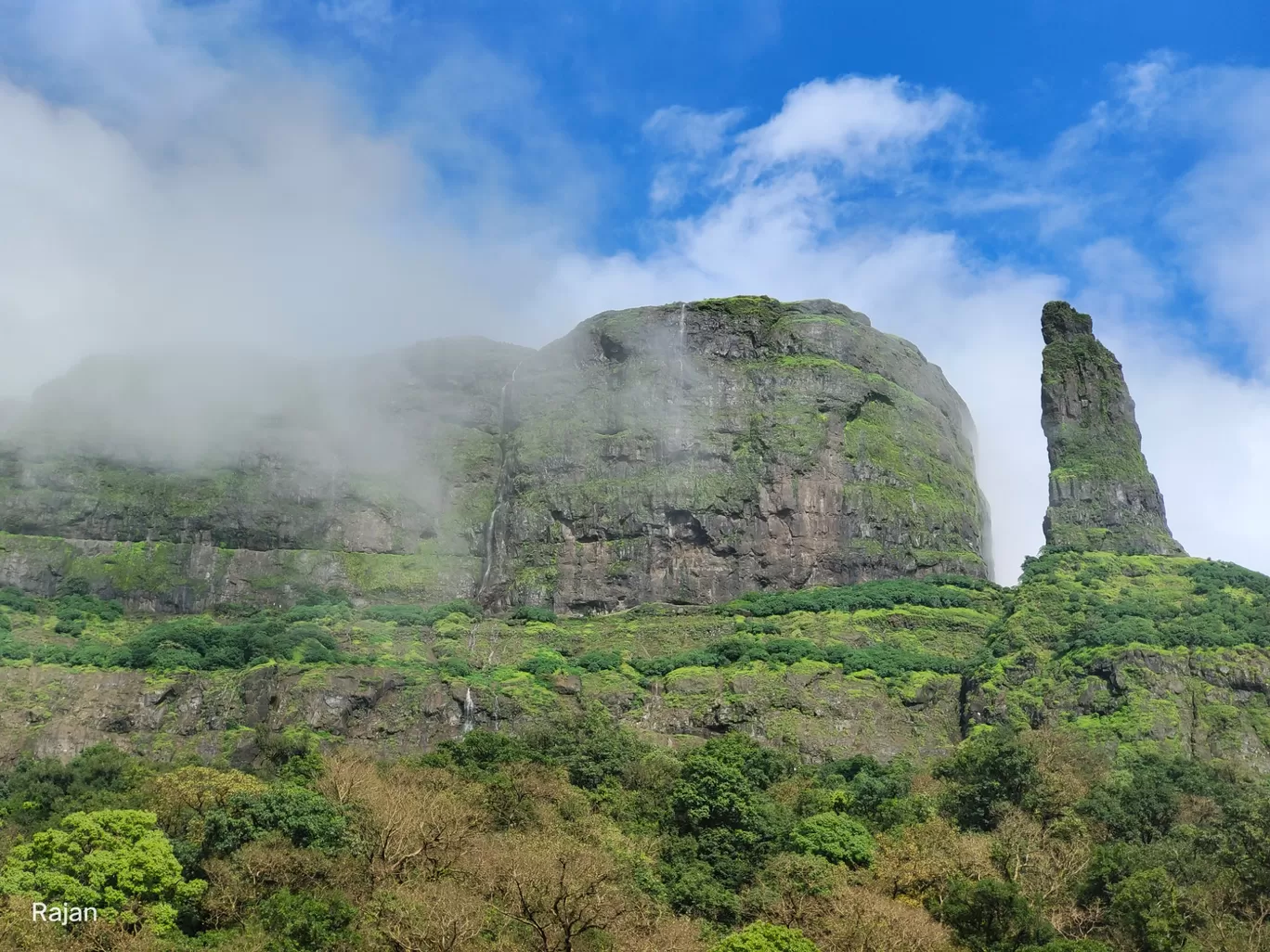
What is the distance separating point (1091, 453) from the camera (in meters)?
153

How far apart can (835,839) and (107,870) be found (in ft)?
121

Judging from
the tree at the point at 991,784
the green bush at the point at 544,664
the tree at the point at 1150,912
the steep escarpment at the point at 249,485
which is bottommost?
the tree at the point at 1150,912

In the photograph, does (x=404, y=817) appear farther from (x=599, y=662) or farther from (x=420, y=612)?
(x=420, y=612)

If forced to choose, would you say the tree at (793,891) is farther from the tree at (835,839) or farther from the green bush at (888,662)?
the green bush at (888,662)

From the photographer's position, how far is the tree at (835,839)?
76250mm

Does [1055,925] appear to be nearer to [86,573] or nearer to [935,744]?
[935,744]

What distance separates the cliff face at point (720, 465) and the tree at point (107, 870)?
266 ft

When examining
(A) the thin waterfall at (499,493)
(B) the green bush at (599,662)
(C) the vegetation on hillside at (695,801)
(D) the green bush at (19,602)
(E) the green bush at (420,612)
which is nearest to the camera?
(C) the vegetation on hillside at (695,801)

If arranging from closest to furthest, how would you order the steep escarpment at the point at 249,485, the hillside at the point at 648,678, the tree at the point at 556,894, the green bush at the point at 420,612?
the tree at the point at 556,894 < the hillside at the point at 648,678 < the green bush at the point at 420,612 < the steep escarpment at the point at 249,485

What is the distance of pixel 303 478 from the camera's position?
156750 millimetres

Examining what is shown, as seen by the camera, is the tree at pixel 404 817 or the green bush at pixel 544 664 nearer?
the tree at pixel 404 817

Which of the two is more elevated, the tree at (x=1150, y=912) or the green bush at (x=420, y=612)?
the green bush at (x=420, y=612)

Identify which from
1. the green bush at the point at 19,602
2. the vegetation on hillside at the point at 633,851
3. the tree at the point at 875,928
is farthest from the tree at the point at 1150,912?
the green bush at the point at 19,602

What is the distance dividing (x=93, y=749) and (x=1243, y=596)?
296 feet
